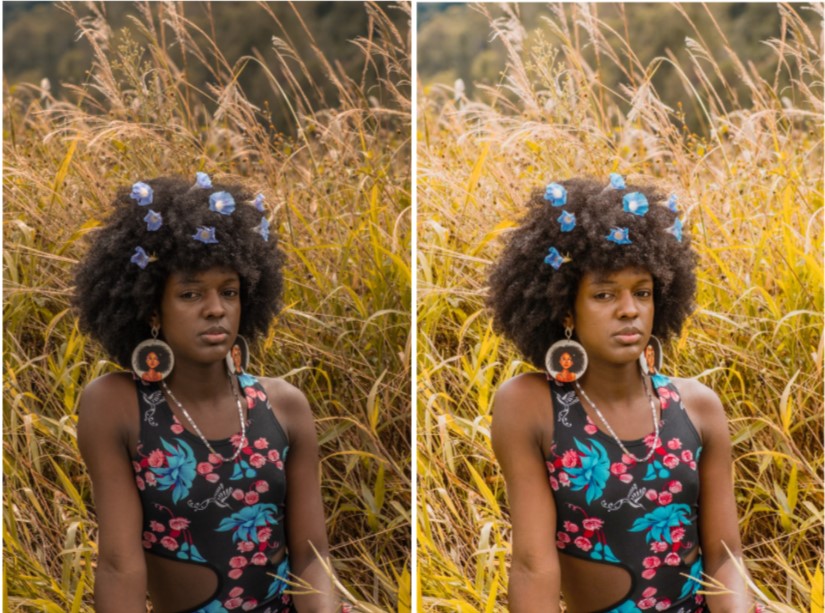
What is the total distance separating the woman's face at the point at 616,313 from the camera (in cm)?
228

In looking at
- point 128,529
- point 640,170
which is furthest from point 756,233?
point 128,529

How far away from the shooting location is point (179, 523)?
90.4 inches

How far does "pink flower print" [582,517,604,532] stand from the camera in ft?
7.53

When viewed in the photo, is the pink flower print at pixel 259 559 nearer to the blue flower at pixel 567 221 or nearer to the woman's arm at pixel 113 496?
the woman's arm at pixel 113 496

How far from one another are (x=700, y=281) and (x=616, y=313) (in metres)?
0.80

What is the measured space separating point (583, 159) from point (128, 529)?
1.62 meters

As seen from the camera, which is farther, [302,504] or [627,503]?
[302,504]

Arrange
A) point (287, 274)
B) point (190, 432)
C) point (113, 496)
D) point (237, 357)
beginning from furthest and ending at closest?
point (287, 274), point (237, 357), point (190, 432), point (113, 496)

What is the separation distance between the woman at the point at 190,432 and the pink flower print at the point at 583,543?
21.9 inches

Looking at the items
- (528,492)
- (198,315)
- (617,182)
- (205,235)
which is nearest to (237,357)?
(198,315)

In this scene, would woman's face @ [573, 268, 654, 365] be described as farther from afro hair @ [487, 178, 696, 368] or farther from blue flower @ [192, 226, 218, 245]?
blue flower @ [192, 226, 218, 245]

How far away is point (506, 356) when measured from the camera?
9.79 ft

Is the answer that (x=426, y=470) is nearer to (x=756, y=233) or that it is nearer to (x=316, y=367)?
(x=316, y=367)

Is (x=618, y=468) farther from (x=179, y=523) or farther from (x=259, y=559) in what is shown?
(x=179, y=523)
